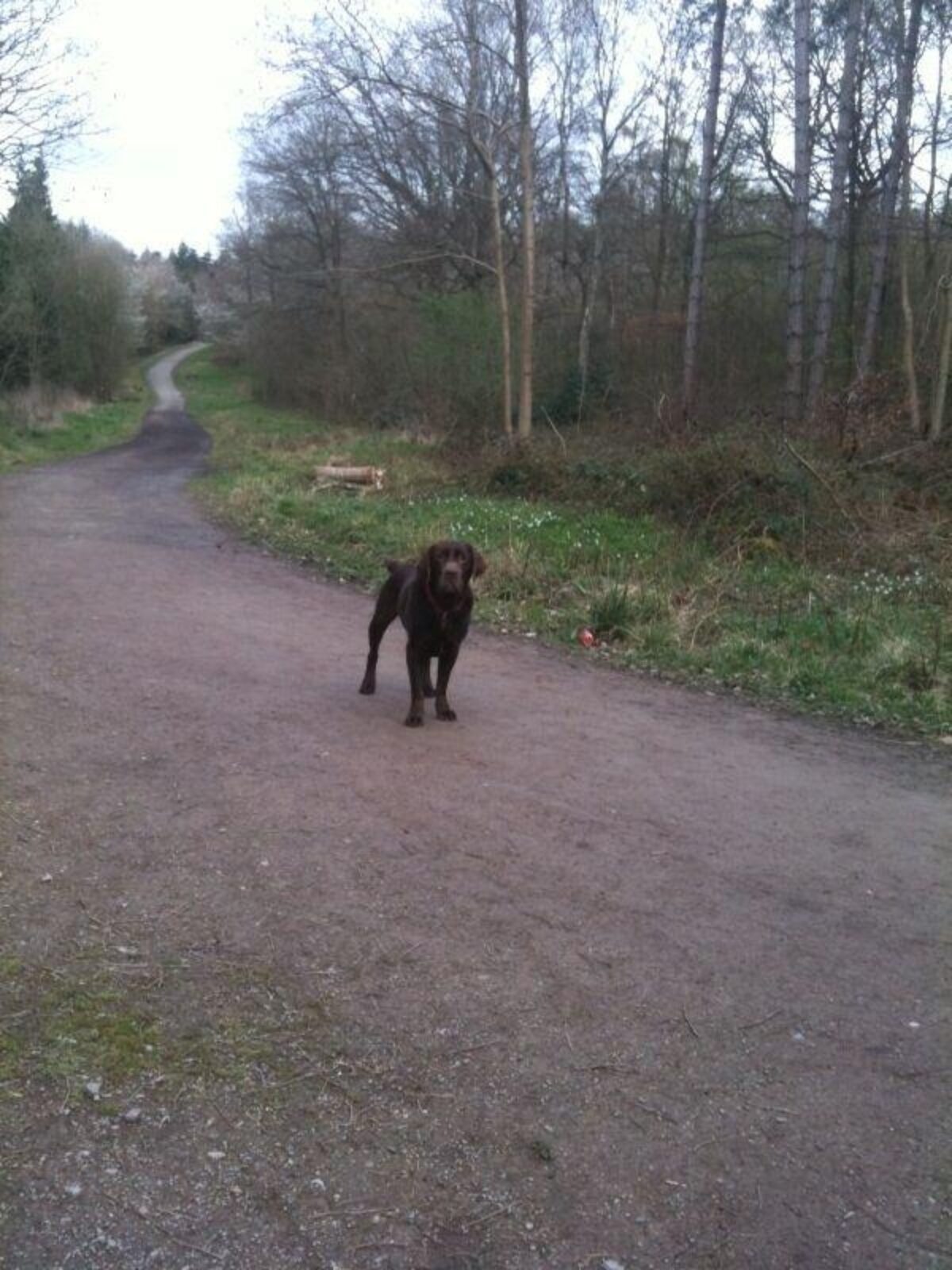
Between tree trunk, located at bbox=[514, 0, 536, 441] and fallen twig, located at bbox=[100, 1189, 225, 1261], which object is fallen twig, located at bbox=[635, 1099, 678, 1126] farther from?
tree trunk, located at bbox=[514, 0, 536, 441]

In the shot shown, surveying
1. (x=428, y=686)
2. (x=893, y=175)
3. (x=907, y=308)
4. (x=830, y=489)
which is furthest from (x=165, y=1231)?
(x=893, y=175)

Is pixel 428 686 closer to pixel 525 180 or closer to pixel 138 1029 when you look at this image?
pixel 138 1029

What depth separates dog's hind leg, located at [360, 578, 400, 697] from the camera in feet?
23.8

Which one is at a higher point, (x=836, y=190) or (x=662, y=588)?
(x=836, y=190)

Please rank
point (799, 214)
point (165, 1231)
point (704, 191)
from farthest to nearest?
point (704, 191)
point (799, 214)
point (165, 1231)

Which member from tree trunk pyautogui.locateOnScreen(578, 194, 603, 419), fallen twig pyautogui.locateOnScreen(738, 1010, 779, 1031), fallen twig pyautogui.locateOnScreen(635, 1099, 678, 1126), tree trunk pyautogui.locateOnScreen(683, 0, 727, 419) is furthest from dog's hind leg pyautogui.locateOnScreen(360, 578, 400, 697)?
tree trunk pyautogui.locateOnScreen(578, 194, 603, 419)

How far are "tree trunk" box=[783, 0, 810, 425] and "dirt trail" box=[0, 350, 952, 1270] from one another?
491 inches

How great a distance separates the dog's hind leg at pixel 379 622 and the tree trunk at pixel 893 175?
16.3 metres

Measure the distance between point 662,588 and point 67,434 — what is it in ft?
83.3

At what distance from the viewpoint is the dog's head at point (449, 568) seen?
6.36 metres

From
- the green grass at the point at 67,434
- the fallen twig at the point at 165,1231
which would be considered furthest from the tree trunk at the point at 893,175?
the fallen twig at the point at 165,1231

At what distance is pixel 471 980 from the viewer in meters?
3.77

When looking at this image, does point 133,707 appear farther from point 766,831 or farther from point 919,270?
point 919,270

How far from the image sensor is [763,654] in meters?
9.05
